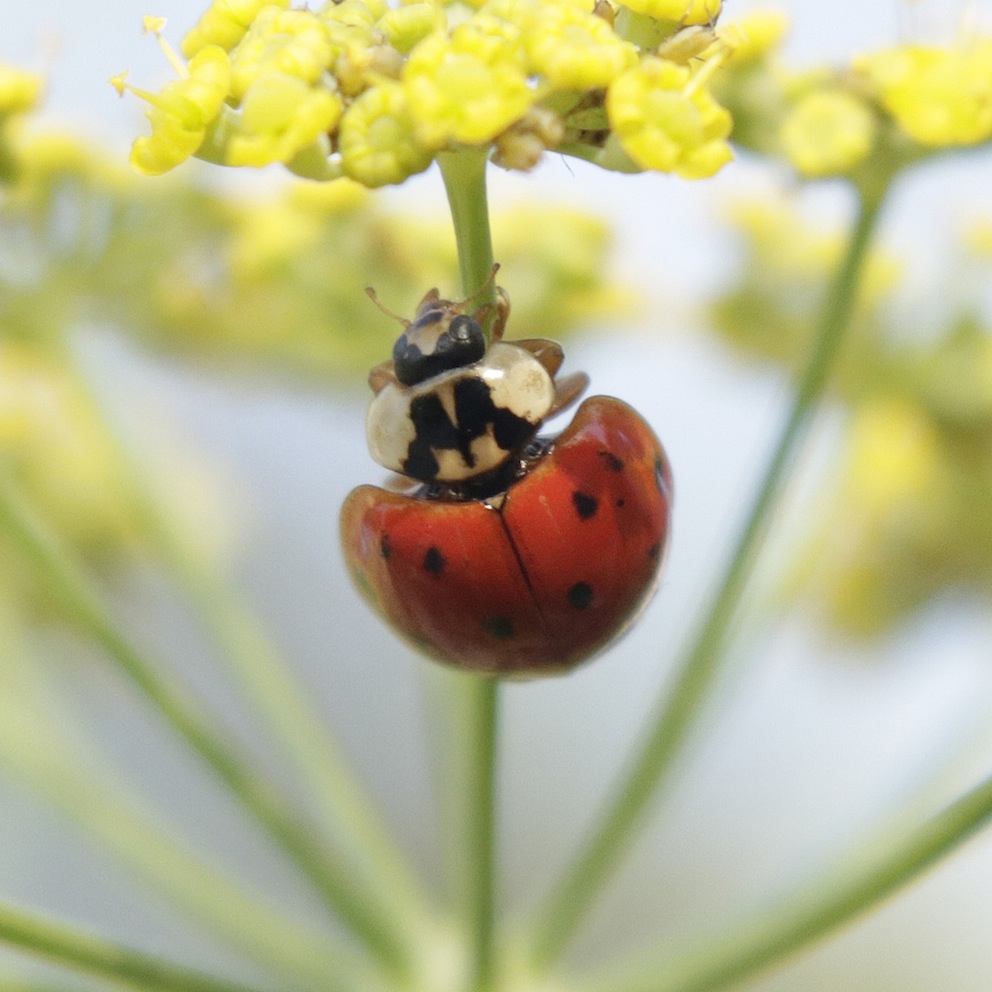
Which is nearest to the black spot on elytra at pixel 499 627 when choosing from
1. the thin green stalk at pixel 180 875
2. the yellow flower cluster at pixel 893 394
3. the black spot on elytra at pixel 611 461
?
the black spot on elytra at pixel 611 461

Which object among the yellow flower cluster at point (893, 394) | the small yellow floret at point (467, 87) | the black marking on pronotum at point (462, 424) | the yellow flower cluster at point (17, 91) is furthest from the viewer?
the yellow flower cluster at point (893, 394)

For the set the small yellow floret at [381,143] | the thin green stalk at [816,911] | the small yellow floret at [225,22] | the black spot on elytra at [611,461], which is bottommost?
the thin green stalk at [816,911]

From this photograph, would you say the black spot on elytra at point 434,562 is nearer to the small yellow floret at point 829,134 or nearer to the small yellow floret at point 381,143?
the small yellow floret at point 381,143

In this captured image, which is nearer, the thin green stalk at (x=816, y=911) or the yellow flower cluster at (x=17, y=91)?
the thin green stalk at (x=816, y=911)

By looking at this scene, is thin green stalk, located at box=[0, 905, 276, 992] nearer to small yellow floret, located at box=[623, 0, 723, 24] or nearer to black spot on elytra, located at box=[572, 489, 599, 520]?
black spot on elytra, located at box=[572, 489, 599, 520]

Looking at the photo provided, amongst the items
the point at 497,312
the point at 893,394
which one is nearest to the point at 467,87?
the point at 497,312

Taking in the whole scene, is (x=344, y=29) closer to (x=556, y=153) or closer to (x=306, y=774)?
(x=556, y=153)

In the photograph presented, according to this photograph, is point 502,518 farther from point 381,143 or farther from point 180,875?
point 180,875
